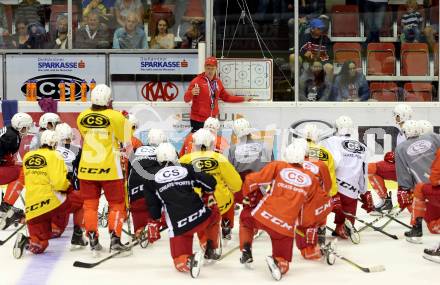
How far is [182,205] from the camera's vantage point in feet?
20.6

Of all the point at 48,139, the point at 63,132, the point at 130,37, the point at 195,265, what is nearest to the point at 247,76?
the point at 130,37

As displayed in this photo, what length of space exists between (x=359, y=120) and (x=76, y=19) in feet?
12.0

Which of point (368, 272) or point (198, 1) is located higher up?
point (198, 1)

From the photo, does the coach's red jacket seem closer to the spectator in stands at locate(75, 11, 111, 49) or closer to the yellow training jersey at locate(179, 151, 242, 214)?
the spectator in stands at locate(75, 11, 111, 49)

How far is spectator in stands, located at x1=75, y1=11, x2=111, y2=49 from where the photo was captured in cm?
1123

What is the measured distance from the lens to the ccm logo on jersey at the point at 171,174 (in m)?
6.29

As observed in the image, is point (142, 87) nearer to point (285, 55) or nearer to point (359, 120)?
point (285, 55)

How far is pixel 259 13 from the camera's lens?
1095cm

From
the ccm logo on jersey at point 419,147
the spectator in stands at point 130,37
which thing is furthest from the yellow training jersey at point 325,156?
the spectator in stands at point 130,37

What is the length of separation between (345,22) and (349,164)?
12.9 feet

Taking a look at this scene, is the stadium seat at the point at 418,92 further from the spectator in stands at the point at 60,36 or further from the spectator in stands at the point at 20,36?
the spectator in stands at the point at 20,36

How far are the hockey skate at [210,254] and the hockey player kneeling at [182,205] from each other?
27 cm

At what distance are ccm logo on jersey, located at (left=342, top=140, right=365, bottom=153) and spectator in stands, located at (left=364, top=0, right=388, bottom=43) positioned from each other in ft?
12.1

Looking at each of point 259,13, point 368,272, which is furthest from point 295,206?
point 259,13
